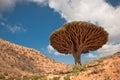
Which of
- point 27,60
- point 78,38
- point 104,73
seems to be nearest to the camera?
point 104,73

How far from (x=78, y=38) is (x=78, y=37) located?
0.53 ft

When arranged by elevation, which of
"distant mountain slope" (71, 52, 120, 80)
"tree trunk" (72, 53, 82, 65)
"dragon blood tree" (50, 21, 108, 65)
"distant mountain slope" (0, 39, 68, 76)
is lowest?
"distant mountain slope" (71, 52, 120, 80)

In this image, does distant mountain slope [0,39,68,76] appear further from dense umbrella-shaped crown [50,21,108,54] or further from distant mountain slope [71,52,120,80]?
distant mountain slope [71,52,120,80]

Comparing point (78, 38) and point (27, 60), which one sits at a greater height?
point (27, 60)

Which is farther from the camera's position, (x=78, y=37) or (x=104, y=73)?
(x=78, y=37)

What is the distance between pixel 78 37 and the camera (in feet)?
91.4

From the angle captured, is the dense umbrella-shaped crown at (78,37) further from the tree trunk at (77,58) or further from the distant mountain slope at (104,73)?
the distant mountain slope at (104,73)

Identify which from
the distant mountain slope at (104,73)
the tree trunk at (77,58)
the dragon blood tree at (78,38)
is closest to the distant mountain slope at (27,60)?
the dragon blood tree at (78,38)

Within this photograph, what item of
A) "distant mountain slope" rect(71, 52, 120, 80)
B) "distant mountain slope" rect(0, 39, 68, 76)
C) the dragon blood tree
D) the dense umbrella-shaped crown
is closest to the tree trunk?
the dragon blood tree

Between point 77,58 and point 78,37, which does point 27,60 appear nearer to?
point 77,58

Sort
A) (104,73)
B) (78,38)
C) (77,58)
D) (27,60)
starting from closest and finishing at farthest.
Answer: (104,73)
(78,38)
(77,58)
(27,60)

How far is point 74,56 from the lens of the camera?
96.1ft

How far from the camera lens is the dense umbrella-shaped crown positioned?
27094 mm

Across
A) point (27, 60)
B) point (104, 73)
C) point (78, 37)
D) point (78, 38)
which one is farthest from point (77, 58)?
point (27, 60)
